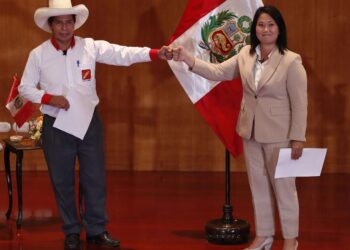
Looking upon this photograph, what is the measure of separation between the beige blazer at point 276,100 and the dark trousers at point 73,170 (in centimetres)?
103

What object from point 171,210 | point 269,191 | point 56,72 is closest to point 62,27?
point 56,72

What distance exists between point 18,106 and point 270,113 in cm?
221

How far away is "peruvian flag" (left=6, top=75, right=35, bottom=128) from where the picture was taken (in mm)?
5934

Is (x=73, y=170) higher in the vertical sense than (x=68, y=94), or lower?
lower

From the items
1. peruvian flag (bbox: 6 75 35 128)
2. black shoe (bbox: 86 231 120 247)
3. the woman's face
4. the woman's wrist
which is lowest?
black shoe (bbox: 86 231 120 247)

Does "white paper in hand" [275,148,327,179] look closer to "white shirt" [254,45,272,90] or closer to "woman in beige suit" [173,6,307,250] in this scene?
"woman in beige suit" [173,6,307,250]

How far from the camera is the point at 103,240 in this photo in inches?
207

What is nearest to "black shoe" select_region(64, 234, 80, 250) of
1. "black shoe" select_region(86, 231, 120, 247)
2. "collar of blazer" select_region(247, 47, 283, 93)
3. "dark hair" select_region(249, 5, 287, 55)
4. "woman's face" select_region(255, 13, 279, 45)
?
"black shoe" select_region(86, 231, 120, 247)

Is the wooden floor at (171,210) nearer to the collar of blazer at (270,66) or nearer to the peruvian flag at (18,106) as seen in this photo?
the peruvian flag at (18,106)

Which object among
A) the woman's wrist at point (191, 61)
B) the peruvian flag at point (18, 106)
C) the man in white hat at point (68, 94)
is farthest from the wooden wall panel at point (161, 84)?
the woman's wrist at point (191, 61)

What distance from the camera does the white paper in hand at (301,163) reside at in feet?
14.9

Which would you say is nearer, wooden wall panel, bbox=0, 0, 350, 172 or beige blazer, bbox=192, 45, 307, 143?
beige blazer, bbox=192, 45, 307, 143

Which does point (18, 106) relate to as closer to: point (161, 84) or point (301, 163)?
point (161, 84)

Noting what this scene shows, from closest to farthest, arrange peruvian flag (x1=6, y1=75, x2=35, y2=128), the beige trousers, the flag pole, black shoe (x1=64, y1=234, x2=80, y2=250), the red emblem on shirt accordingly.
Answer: the beige trousers, the red emblem on shirt, black shoe (x1=64, y1=234, x2=80, y2=250), the flag pole, peruvian flag (x1=6, y1=75, x2=35, y2=128)
